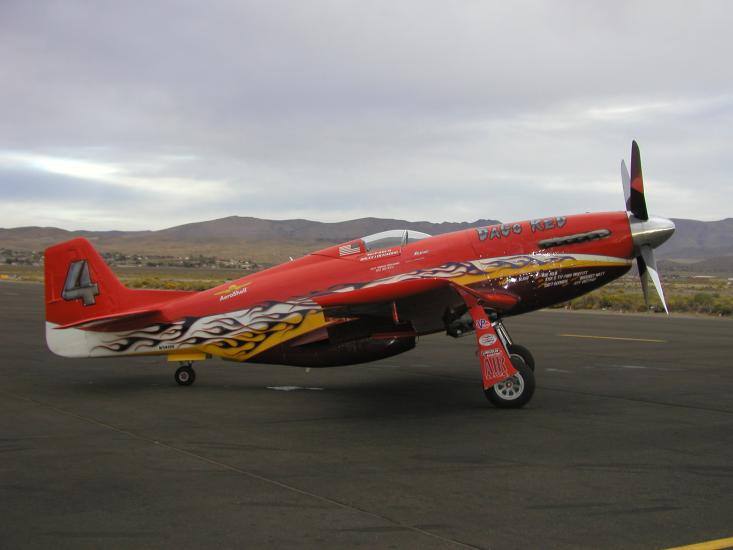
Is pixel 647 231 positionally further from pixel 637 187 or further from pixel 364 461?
pixel 364 461

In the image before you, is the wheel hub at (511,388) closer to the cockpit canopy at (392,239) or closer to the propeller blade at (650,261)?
the propeller blade at (650,261)

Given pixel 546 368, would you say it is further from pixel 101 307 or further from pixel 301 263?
pixel 101 307

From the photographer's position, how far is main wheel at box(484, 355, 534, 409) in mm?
9367

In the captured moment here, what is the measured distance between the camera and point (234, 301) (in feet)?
37.1

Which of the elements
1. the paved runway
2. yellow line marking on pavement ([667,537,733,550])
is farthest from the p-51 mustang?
yellow line marking on pavement ([667,537,733,550])

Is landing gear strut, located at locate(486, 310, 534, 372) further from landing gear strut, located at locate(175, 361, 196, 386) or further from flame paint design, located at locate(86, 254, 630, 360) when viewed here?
landing gear strut, located at locate(175, 361, 196, 386)

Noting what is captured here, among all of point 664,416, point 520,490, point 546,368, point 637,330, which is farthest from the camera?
point 637,330

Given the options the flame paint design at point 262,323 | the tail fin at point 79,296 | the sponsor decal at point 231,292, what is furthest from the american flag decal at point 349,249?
the tail fin at point 79,296

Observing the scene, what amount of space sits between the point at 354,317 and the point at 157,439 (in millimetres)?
3419

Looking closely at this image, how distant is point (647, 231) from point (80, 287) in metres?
8.71

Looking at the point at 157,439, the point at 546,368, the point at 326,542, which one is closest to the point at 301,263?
the point at 157,439

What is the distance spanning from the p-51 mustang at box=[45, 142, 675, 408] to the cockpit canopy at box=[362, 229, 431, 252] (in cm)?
2

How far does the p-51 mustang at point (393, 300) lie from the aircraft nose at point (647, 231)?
16 millimetres

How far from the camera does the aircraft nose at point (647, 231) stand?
1045 centimetres
